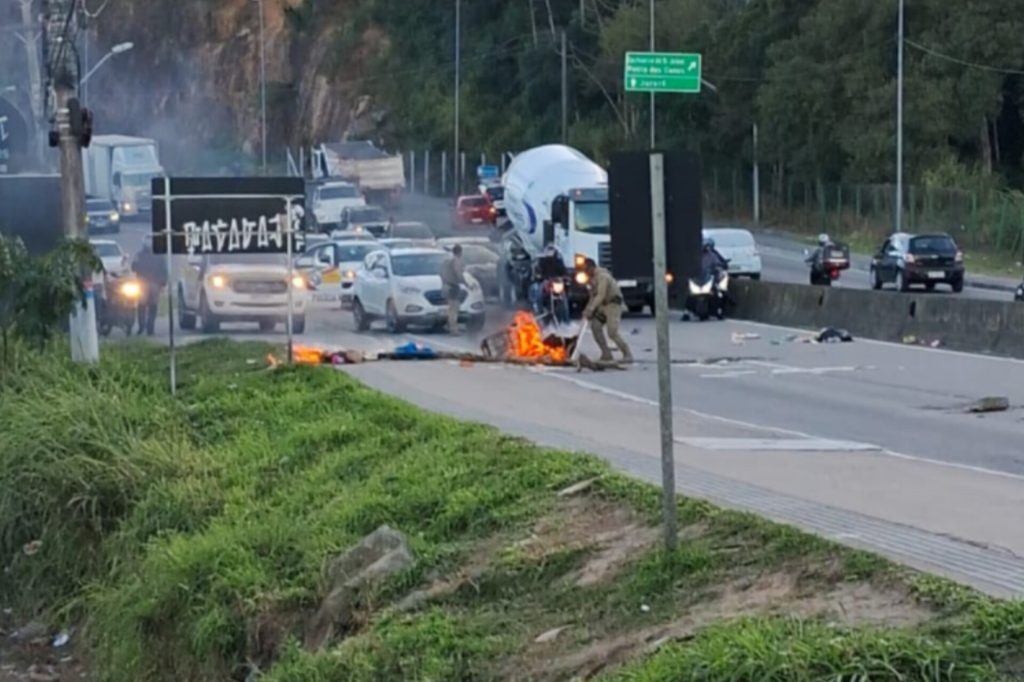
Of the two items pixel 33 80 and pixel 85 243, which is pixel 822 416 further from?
pixel 33 80

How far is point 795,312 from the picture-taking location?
39.3m

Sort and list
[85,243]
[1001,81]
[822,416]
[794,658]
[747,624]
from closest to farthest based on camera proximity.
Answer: [794,658] < [747,624] < [822,416] < [85,243] < [1001,81]

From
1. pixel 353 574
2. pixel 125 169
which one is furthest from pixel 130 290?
pixel 125 169

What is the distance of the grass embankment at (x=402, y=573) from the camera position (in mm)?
8484

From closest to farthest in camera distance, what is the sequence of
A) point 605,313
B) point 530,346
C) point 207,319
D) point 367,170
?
point 605,313
point 530,346
point 207,319
point 367,170

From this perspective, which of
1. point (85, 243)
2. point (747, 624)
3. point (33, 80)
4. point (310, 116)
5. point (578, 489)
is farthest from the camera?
point (310, 116)

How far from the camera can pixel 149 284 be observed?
38.1m

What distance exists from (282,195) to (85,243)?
2.44 meters

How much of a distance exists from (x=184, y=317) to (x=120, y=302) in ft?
7.59

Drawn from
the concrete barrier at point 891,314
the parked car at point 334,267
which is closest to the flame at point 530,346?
the concrete barrier at point 891,314

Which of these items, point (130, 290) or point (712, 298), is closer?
point (130, 290)

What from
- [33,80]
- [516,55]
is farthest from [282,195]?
[516,55]

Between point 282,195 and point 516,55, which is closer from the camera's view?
point 282,195

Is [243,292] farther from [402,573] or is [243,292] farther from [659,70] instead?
[402,573]
